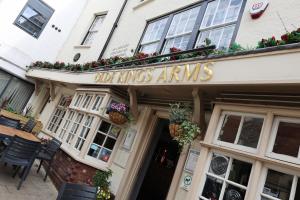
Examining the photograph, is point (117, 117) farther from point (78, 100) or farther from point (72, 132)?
point (78, 100)

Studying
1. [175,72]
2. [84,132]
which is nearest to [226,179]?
[175,72]

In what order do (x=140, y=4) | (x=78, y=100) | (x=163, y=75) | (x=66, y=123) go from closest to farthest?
(x=163, y=75), (x=78, y=100), (x=66, y=123), (x=140, y=4)

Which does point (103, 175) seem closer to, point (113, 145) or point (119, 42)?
point (113, 145)

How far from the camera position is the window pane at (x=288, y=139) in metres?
3.19

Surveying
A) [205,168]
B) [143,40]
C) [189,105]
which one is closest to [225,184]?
[205,168]

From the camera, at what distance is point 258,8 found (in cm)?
518

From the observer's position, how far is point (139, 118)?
6.78m

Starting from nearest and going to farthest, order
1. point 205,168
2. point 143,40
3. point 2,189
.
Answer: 1. point 205,168
2. point 2,189
3. point 143,40

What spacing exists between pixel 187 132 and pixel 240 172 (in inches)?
45.8

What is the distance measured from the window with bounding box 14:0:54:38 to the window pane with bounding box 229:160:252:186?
13.3 meters

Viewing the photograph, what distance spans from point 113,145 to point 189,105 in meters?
2.76

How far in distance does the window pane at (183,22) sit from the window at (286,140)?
413 cm

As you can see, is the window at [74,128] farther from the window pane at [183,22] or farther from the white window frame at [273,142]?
the white window frame at [273,142]

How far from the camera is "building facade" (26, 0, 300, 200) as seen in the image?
331 cm
